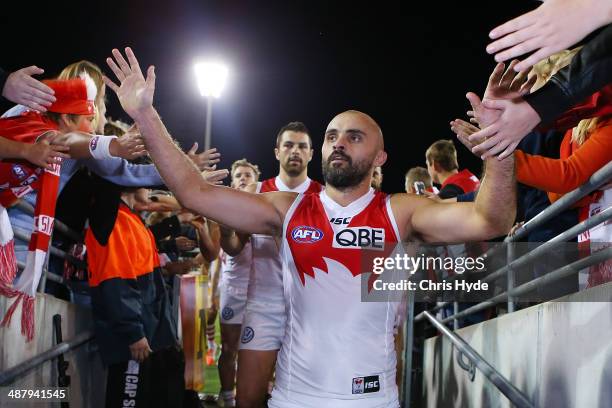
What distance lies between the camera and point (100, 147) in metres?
3.69

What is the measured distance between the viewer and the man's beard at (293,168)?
5.59 m

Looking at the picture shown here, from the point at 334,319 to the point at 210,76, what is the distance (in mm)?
10898

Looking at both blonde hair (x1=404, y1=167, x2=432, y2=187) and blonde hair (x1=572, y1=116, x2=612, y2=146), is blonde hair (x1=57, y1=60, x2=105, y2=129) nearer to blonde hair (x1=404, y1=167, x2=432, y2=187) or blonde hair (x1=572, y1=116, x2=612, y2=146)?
blonde hair (x1=572, y1=116, x2=612, y2=146)

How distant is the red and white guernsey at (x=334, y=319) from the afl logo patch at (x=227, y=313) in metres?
3.25

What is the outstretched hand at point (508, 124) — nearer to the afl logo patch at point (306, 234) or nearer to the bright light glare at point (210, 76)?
the afl logo patch at point (306, 234)

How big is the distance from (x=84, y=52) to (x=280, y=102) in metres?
16.8

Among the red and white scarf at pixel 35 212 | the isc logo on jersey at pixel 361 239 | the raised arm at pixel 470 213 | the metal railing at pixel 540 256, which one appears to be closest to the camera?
the metal railing at pixel 540 256

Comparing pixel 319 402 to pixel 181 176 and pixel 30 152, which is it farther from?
pixel 30 152

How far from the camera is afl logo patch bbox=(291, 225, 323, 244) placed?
11.6 ft

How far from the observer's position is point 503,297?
4168mm

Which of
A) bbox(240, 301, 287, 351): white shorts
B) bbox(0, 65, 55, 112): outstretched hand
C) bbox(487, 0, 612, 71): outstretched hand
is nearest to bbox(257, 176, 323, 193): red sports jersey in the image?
bbox(240, 301, 287, 351): white shorts

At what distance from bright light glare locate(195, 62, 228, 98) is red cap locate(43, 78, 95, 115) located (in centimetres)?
976

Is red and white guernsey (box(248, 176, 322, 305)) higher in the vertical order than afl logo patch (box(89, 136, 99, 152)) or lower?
lower

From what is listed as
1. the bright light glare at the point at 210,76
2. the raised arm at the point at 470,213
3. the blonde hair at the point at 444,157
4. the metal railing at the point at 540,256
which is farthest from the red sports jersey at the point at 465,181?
the bright light glare at the point at 210,76
